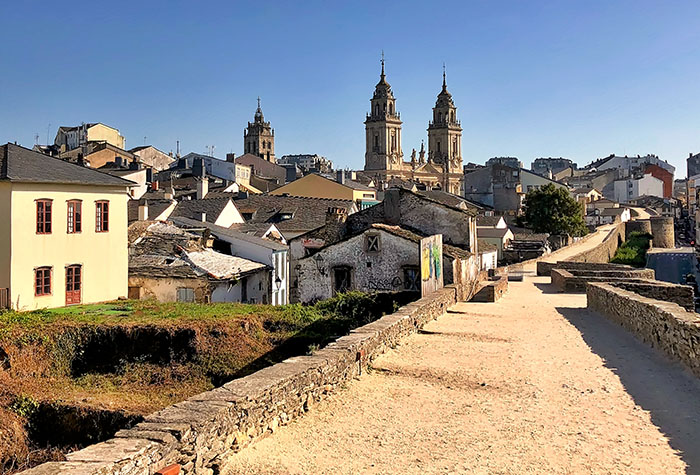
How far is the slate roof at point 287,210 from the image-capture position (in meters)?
43.1

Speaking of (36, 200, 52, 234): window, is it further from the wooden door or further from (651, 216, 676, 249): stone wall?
(651, 216, 676, 249): stone wall

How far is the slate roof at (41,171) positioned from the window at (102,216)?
0.82 m

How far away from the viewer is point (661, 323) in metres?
13.5

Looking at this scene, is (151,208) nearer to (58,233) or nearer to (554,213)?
(58,233)

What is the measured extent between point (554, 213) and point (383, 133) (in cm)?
8111

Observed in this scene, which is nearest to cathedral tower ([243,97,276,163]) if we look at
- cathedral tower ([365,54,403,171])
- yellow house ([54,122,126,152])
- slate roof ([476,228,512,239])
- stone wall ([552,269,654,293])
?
cathedral tower ([365,54,403,171])

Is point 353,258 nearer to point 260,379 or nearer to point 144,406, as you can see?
point 144,406

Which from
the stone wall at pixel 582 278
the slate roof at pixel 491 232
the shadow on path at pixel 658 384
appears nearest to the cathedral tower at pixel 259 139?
the slate roof at pixel 491 232

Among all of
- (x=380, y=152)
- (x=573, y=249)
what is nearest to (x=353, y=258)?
(x=573, y=249)

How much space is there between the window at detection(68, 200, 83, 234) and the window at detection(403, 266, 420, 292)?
36.3 feet

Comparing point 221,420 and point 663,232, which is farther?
point 663,232

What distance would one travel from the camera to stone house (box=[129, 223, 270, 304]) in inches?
988

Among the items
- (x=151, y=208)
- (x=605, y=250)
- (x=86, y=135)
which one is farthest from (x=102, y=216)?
(x=86, y=135)

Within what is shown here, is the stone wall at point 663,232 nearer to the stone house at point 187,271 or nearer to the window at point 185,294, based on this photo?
→ the stone house at point 187,271
